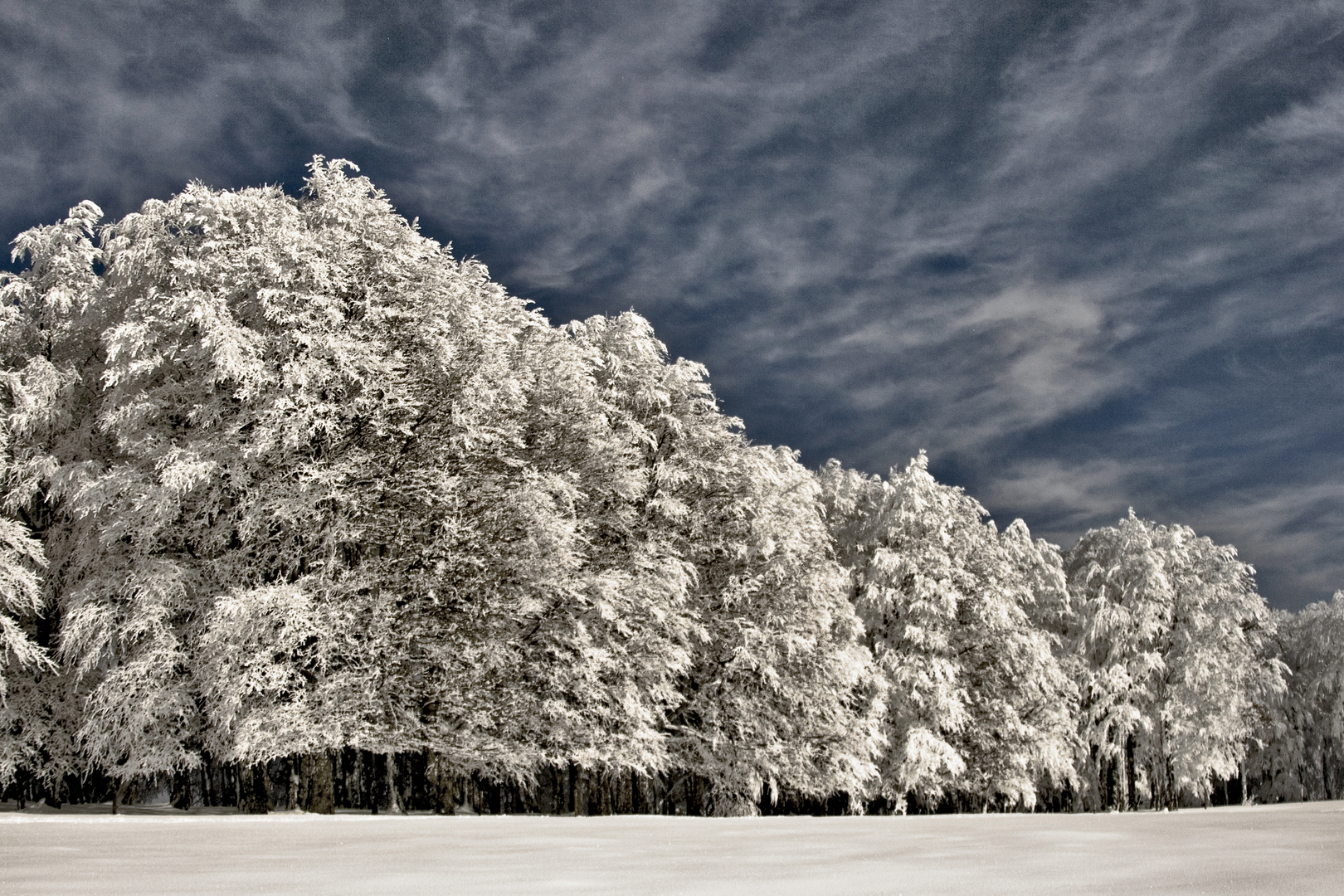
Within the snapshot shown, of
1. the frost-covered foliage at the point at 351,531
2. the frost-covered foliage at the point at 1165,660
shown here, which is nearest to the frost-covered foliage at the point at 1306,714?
the frost-covered foliage at the point at 1165,660

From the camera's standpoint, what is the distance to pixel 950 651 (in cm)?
3959

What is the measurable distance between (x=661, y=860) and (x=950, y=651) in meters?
32.0

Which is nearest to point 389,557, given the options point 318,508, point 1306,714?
point 318,508

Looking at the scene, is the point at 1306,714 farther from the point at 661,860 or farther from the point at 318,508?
the point at 661,860

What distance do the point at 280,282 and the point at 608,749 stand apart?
548 inches

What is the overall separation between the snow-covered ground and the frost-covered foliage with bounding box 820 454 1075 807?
2100 cm

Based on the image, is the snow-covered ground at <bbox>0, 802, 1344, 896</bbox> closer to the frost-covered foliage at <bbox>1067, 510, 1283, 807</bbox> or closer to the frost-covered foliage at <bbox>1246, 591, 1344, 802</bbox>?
the frost-covered foliage at <bbox>1067, 510, 1283, 807</bbox>

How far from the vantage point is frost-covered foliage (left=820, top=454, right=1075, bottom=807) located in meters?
36.5

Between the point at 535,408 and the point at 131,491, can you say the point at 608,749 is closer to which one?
the point at 535,408

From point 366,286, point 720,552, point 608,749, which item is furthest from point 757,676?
point 366,286

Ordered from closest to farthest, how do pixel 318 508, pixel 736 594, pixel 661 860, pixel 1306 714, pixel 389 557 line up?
pixel 661 860 < pixel 318 508 < pixel 389 557 < pixel 736 594 < pixel 1306 714

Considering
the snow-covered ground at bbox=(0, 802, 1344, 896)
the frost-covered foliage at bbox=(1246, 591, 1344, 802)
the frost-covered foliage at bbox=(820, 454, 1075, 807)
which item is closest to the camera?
the snow-covered ground at bbox=(0, 802, 1344, 896)

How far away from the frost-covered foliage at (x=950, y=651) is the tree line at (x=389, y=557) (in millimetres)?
232

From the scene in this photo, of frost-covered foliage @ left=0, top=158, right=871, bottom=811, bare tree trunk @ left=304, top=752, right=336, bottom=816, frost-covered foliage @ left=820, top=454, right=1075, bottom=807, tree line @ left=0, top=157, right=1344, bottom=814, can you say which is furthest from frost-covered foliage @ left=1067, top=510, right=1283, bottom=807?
bare tree trunk @ left=304, top=752, right=336, bottom=816
